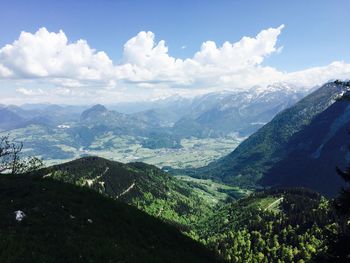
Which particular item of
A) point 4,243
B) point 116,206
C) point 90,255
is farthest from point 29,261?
point 116,206

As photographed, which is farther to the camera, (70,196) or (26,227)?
(70,196)

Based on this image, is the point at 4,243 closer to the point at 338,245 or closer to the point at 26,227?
the point at 26,227

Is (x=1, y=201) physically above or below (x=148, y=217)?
above

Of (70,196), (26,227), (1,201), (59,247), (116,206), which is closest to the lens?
(59,247)

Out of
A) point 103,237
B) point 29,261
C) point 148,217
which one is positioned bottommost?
point 148,217

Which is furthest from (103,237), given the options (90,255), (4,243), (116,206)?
(116,206)

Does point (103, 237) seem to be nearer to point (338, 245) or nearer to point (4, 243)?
point (4, 243)

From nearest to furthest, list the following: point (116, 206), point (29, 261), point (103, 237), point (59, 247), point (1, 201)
→ point (29, 261), point (59, 247), point (103, 237), point (1, 201), point (116, 206)
